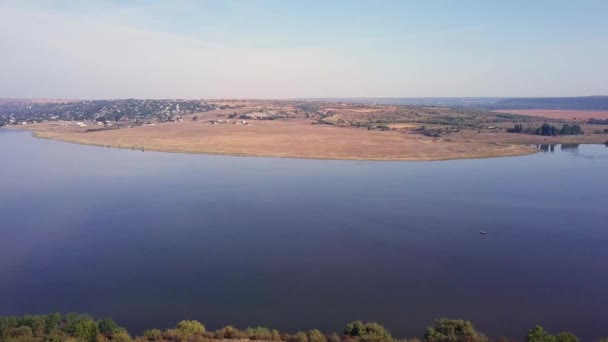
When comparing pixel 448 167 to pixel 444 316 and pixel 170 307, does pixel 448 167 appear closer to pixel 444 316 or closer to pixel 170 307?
pixel 444 316

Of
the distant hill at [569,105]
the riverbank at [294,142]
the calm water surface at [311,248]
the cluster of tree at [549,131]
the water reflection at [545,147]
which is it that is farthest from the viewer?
the distant hill at [569,105]

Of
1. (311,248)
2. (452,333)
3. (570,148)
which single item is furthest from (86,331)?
(570,148)

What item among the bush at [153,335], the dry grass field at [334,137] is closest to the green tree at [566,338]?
the bush at [153,335]

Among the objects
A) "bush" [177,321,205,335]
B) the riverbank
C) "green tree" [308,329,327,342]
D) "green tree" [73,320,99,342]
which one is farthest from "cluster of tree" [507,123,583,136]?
"green tree" [73,320,99,342]

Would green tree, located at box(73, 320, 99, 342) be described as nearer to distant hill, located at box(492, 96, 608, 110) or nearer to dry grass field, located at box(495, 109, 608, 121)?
dry grass field, located at box(495, 109, 608, 121)

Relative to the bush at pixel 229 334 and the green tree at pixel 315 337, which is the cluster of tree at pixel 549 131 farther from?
the bush at pixel 229 334

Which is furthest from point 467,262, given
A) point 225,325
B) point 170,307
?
point 170,307
